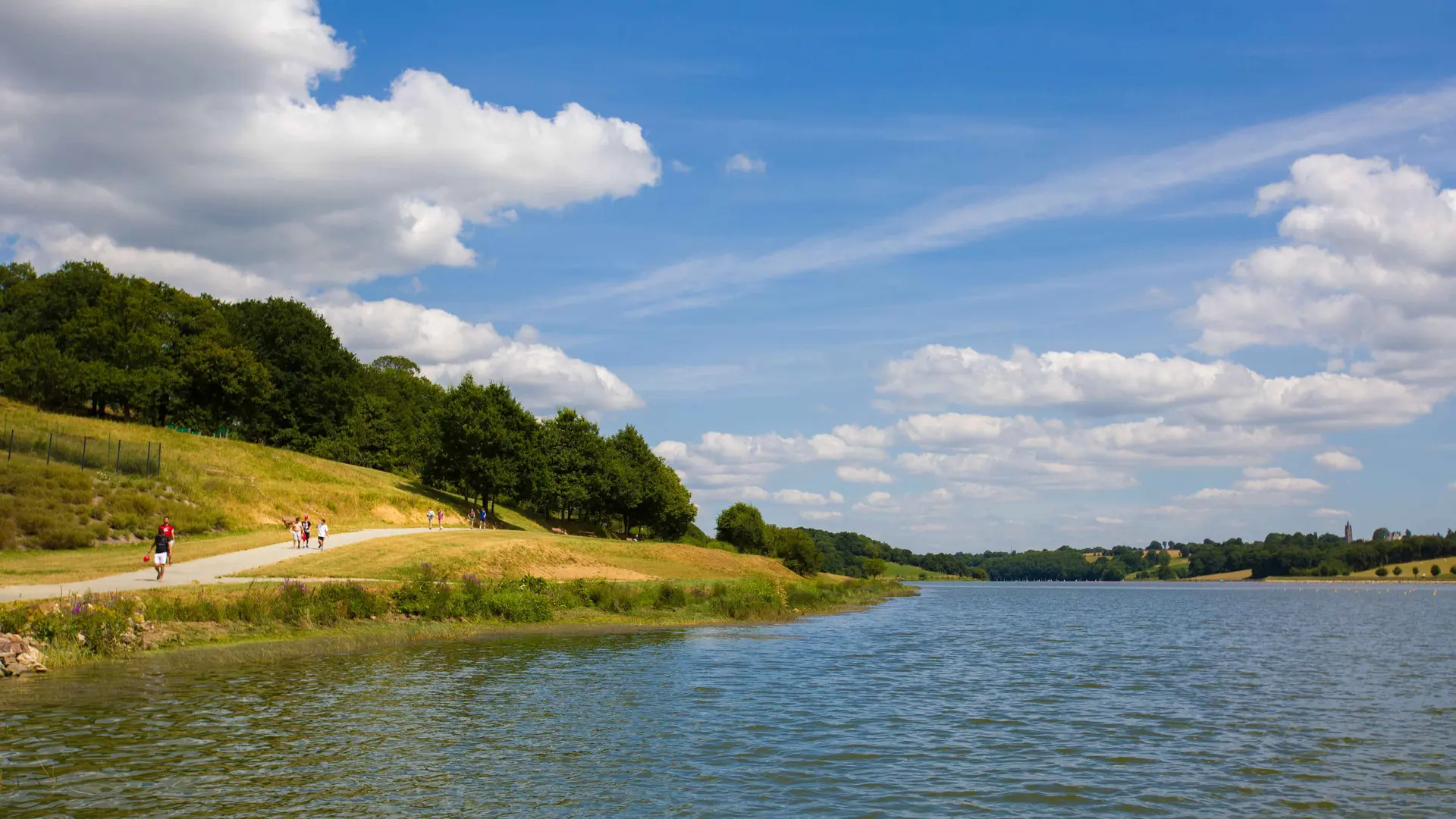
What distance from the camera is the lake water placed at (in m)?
14.9

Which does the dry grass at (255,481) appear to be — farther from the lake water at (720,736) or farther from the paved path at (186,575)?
the lake water at (720,736)

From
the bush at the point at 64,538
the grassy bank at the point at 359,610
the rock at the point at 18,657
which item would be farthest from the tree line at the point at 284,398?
the rock at the point at 18,657

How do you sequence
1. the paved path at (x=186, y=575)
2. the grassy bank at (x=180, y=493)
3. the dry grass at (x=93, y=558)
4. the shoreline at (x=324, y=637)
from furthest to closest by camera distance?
the grassy bank at (x=180, y=493), the dry grass at (x=93, y=558), the paved path at (x=186, y=575), the shoreline at (x=324, y=637)

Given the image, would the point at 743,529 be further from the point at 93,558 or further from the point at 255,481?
the point at 93,558

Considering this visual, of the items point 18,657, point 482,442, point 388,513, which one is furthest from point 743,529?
point 18,657

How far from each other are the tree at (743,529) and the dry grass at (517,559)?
60.9m

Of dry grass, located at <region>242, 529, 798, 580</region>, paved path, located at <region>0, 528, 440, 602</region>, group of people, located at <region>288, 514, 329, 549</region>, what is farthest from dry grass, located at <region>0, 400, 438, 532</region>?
dry grass, located at <region>242, 529, 798, 580</region>

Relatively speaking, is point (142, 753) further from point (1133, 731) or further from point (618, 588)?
point (618, 588)

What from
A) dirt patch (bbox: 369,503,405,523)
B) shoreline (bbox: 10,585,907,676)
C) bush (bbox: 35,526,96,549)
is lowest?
shoreline (bbox: 10,585,907,676)

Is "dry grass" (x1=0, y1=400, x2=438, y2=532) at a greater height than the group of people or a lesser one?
greater

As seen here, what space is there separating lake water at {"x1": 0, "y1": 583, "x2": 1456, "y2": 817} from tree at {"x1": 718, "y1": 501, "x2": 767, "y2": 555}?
10330cm

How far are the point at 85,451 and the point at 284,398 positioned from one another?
184ft

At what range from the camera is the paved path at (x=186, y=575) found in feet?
106

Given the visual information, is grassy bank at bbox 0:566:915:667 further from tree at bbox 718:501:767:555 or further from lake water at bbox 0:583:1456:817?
tree at bbox 718:501:767:555
